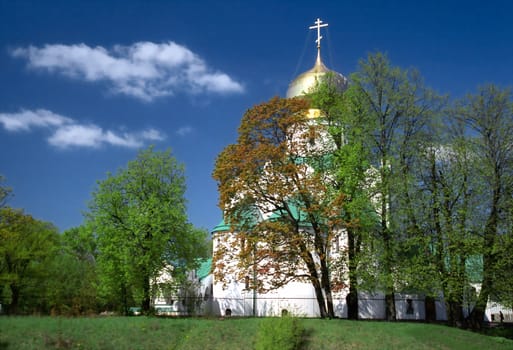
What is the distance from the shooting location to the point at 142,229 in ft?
97.9

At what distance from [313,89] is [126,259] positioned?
14034 millimetres

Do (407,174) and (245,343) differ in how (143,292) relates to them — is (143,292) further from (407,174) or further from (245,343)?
(407,174)

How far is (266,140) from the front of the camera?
27.2 metres

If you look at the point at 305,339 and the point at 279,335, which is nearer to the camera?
the point at 279,335

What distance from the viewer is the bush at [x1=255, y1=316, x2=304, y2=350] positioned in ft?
58.1

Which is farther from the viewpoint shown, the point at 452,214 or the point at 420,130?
the point at 420,130

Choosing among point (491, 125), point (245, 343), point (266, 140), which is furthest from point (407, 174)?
point (245, 343)

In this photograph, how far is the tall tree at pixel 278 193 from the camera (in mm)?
26094

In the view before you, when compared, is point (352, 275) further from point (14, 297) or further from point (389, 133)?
point (14, 297)

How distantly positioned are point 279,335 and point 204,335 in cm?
383

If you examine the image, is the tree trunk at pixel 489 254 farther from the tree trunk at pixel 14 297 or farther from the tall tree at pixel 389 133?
the tree trunk at pixel 14 297

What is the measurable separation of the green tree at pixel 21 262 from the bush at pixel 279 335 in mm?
22838

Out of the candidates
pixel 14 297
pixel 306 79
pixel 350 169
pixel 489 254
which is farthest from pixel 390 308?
pixel 14 297

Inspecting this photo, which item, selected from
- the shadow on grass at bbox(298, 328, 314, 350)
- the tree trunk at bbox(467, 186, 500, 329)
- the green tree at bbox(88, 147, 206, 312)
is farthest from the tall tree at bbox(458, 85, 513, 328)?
the green tree at bbox(88, 147, 206, 312)
